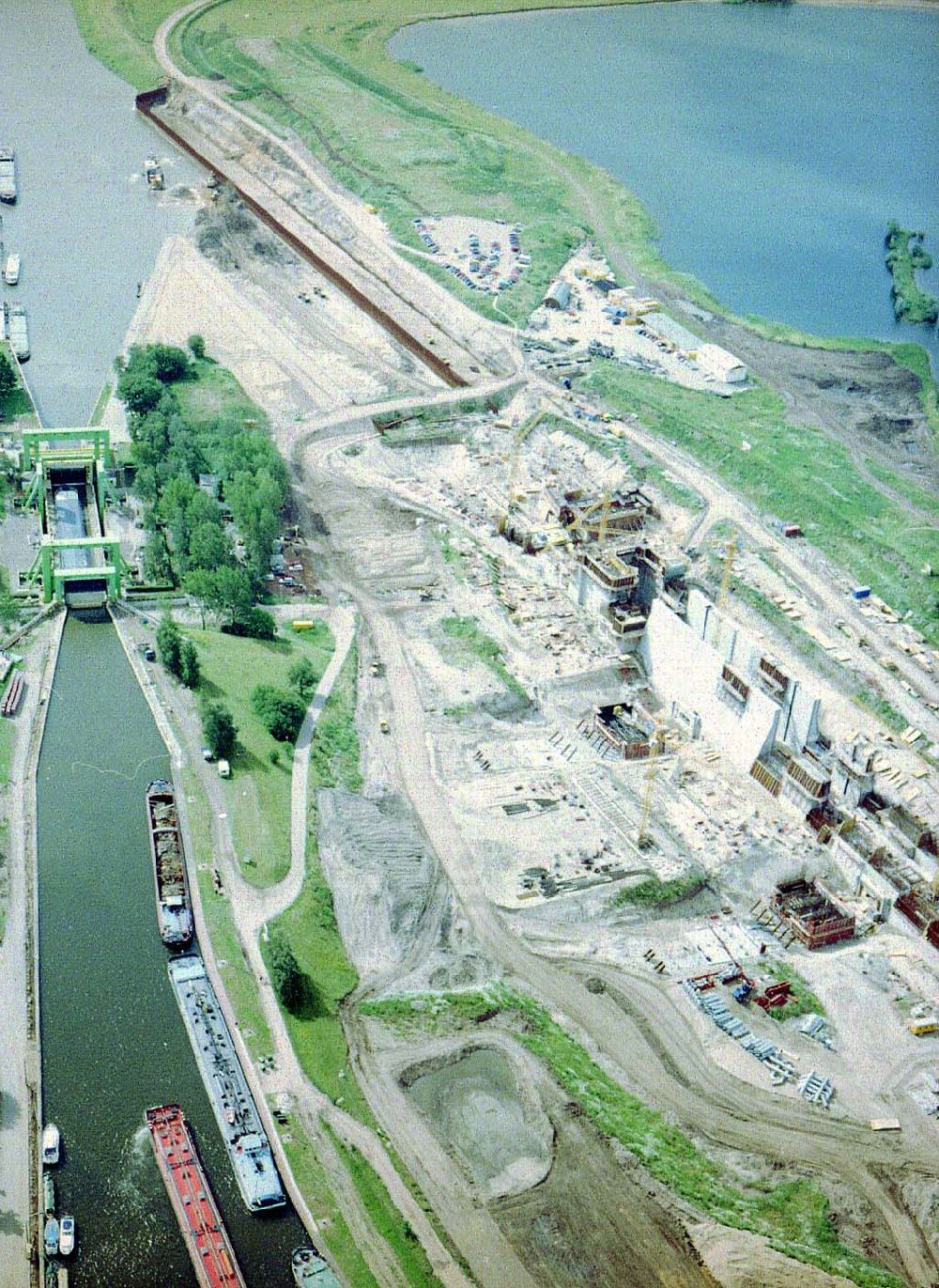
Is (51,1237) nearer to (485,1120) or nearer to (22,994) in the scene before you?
(22,994)

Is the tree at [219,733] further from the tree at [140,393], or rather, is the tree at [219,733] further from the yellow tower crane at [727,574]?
the tree at [140,393]

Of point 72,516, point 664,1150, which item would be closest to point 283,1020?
point 664,1150

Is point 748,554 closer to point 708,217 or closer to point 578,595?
point 578,595

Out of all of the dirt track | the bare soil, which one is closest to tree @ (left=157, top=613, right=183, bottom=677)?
the dirt track

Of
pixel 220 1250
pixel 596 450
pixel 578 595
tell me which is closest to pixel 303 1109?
pixel 220 1250

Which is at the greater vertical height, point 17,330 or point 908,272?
point 908,272
